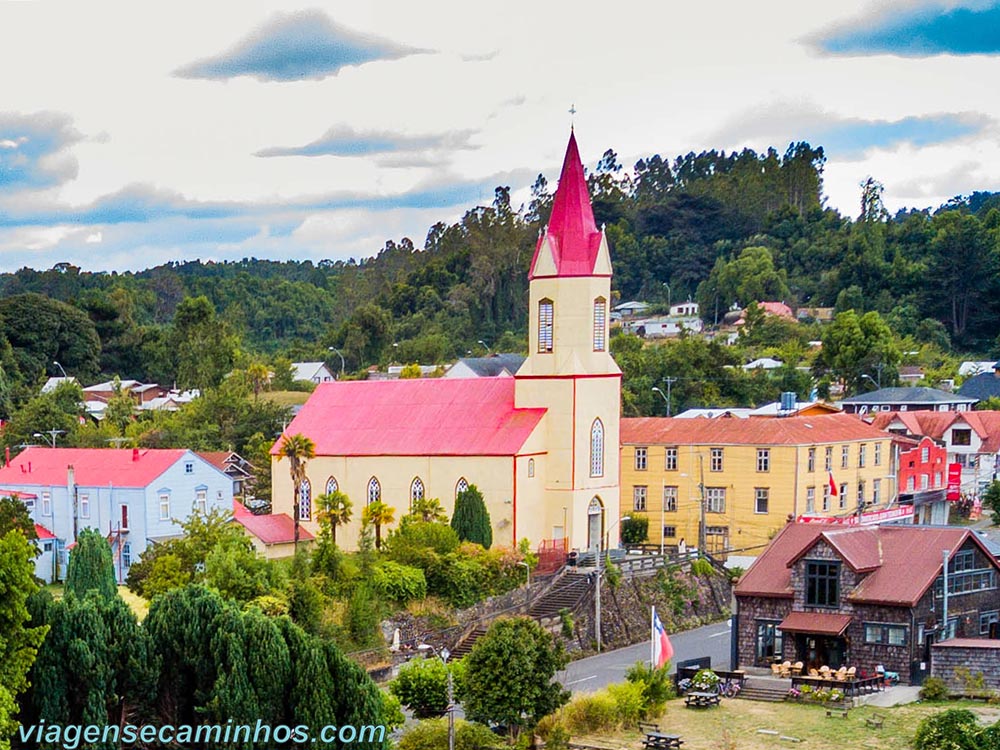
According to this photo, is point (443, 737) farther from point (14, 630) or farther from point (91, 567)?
point (91, 567)

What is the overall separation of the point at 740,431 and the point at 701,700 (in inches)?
869

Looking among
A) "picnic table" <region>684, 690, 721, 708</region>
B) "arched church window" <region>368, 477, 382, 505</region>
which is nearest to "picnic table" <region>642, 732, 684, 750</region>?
"picnic table" <region>684, 690, 721, 708</region>

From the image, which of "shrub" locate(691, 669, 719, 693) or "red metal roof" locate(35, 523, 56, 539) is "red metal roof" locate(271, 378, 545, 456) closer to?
"red metal roof" locate(35, 523, 56, 539)

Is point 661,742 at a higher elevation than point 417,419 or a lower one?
lower

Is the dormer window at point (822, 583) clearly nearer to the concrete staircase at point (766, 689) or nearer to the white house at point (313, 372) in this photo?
the concrete staircase at point (766, 689)

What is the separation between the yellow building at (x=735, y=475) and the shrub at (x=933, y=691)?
719 inches

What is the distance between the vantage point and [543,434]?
54.0m

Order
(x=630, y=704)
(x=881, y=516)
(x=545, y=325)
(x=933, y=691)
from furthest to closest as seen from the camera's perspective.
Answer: (x=881, y=516), (x=545, y=325), (x=933, y=691), (x=630, y=704)

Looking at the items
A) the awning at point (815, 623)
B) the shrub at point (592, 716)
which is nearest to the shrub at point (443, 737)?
the shrub at point (592, 716)

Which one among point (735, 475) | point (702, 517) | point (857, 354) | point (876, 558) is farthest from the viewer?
point (857, 354)

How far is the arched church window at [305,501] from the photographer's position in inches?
2267

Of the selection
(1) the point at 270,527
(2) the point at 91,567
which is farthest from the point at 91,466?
(2) the point at 91,567

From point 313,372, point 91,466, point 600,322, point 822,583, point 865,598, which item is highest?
point 600,322

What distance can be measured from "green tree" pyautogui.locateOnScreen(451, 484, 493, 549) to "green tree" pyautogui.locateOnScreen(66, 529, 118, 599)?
14.4 metres
